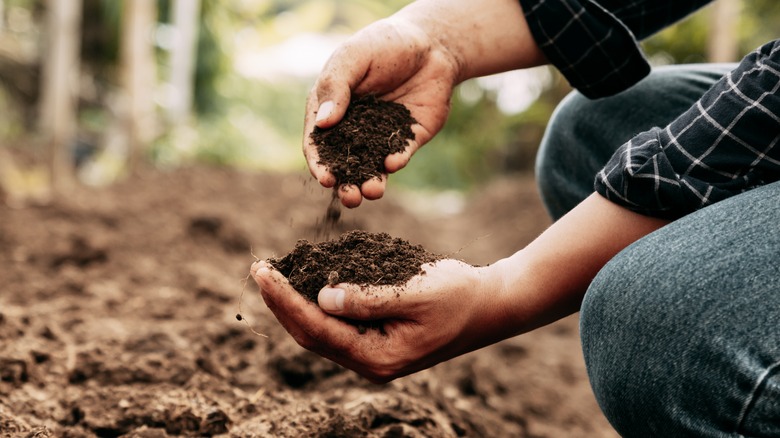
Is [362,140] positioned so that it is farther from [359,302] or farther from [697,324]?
[697,324]

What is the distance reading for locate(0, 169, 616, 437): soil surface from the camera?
1.43m

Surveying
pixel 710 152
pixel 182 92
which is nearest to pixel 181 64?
pixel 182 92

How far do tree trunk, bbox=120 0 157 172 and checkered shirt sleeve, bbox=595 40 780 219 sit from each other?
16.6 ft

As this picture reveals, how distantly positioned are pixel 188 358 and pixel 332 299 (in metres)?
0.73

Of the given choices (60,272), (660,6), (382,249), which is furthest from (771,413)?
(60,272)

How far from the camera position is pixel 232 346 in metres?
1.98

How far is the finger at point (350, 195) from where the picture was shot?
1373 mm

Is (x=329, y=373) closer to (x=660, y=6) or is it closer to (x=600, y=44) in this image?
(x=600, y=44)

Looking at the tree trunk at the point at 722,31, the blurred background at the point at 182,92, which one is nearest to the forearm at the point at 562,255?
the blurred background at the point at 182,92

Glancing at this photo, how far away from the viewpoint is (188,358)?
5.70 feet

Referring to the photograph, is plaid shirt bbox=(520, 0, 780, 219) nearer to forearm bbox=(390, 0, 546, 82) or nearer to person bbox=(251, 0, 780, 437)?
person bbox=(251, 0, 780, 437)

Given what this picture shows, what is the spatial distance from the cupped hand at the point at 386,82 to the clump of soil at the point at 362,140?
2 centimetres

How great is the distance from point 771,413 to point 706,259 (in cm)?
23

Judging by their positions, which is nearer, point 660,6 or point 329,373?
point 660,6
